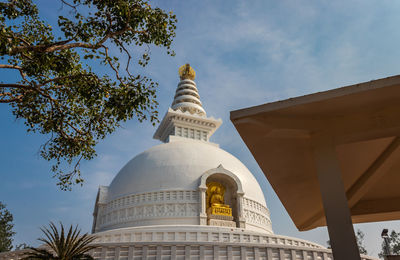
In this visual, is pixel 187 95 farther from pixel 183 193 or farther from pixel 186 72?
pixel 183 193

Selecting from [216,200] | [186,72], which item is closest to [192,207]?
[216,200]

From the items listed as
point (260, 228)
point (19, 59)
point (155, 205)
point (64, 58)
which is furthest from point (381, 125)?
point (260, 228)

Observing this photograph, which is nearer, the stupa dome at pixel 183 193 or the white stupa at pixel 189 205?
the white stupa at pixel 189 205

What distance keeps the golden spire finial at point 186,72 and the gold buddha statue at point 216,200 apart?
2110 cm

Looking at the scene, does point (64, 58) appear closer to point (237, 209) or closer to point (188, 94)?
point (237, 209)

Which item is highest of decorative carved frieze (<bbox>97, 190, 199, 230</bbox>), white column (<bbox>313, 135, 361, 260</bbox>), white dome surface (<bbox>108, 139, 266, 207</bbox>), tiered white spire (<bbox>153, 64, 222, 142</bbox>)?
tiered white spire (<bbox>153, 64, 222, 142</bbox>)

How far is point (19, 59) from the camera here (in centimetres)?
1091

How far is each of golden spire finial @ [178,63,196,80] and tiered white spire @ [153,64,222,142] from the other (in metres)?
3.69

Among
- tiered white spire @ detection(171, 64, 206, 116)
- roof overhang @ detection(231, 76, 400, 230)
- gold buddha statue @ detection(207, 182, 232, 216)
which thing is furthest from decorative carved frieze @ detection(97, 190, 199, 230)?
roof overhang @ detection(231, 76, 400, 230)

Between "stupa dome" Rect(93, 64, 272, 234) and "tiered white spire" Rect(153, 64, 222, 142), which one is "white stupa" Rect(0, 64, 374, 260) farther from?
"tiered white spire" Rect(153, 64, 222, 142)

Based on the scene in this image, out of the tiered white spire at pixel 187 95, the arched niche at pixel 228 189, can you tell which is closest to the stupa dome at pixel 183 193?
the arched niche at pixel 228 189

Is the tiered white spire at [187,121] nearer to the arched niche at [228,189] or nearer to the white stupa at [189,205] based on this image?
the white stupa at [189,205]

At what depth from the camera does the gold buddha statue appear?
25078 mm

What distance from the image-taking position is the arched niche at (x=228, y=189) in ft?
81.6
